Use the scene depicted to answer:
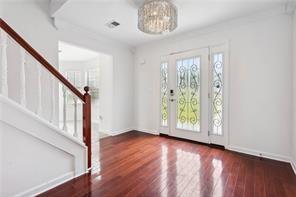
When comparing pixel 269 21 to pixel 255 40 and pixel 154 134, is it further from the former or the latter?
pixel 154 134

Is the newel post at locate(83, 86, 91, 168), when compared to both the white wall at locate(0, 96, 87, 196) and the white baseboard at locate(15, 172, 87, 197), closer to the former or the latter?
the white wall at locate(0, 96, 87, 196)

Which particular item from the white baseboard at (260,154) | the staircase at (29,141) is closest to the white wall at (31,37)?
the staircase at (29,141)

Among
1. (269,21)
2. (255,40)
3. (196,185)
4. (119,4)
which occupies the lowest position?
(196,185)

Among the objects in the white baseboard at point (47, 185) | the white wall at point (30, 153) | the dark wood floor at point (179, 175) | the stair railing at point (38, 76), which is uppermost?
the stair railing at point (38, 76)

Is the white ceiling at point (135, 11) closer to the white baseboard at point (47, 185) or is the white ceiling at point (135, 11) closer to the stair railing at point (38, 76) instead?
the stair railing at point (38, 76)

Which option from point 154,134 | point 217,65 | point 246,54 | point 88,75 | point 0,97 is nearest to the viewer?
point 0,97

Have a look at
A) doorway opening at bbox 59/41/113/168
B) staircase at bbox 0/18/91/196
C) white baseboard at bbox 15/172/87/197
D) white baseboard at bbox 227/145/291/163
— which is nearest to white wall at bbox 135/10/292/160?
white baseboard at bbox 227/145/291/163

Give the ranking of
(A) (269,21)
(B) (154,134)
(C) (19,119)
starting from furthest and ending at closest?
(B) (154,134)
(A) (269,21)
(C) (19,119)

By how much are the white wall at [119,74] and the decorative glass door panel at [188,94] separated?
147 cm

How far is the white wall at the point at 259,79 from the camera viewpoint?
104 inches

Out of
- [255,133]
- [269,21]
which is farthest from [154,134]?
[269,21]

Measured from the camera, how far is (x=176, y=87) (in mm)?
3945

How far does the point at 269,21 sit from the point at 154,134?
130 inches

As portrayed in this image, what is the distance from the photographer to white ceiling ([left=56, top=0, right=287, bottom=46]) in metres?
2.53
